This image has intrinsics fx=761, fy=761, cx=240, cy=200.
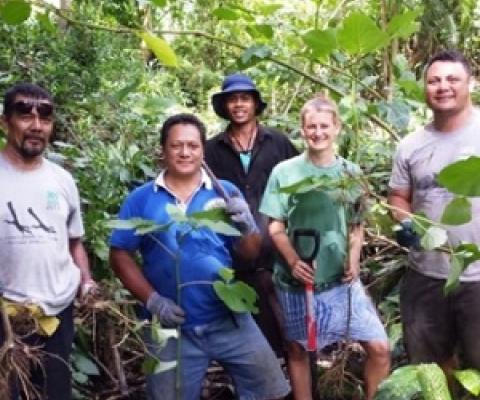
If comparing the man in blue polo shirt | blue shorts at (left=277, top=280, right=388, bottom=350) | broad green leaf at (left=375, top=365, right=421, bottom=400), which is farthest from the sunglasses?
broad green leaf at (left=375, top=365, right=421, bottom=400)

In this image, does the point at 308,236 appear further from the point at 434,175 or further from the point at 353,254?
the point at 434,175

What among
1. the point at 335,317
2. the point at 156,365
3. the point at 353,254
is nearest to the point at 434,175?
the point at 353,254

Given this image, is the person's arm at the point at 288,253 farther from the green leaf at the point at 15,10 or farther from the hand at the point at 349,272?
the green leaf at the point at 15,10

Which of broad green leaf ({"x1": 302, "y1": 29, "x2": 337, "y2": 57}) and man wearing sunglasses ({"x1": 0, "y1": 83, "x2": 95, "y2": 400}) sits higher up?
broad green leaf ({"x1": 302, "y1": 29, "x2": 337, "y2": 57})

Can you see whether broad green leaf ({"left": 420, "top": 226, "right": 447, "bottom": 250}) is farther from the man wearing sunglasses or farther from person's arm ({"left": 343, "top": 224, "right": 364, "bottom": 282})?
the man wearing sunglasses

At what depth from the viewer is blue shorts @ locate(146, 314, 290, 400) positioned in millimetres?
2779

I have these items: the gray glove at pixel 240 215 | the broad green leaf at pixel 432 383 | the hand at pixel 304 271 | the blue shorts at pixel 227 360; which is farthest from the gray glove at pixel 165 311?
the broad green leaf at pixel 432 383

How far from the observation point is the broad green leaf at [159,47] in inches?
60.4

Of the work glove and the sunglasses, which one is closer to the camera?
the sunglasses

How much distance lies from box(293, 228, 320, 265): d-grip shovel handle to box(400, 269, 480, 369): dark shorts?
400 millimetres

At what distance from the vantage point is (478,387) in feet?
8.95

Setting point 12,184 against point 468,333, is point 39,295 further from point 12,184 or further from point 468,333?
point 468,333

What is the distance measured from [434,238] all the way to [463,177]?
3.51ft

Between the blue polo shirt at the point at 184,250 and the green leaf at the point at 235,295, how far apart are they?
0.11 meters
